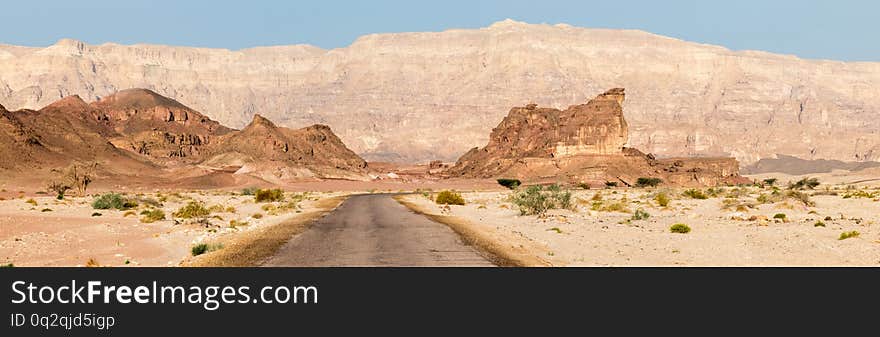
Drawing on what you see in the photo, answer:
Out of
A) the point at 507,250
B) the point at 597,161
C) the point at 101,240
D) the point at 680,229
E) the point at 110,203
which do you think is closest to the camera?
the point at 507,250

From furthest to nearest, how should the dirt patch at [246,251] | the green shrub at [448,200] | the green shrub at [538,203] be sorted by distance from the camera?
1. the green shrub at [448,200]
2. the green shrub at [538,203]
3. the dirt patch at [246,251]

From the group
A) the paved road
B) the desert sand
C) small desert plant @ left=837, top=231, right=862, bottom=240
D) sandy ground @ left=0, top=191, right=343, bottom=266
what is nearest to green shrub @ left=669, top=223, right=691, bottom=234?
the desert sand

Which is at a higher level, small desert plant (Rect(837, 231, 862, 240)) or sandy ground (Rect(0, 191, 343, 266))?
small desert plant (Rect(837, 231, 862, 240))

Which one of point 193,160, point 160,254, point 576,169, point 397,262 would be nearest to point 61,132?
point 193,160

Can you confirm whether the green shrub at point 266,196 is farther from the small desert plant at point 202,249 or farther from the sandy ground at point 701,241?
the small desert plant at point 202,249

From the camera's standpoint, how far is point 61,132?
138 metres

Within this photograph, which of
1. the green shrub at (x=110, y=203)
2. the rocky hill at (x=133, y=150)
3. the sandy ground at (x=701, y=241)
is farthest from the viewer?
the rocky hill at (x=133, y=150)

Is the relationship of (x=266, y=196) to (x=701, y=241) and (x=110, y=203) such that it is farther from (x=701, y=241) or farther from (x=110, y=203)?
(x=701, y=241)

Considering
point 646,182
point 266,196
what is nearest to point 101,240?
point 266,196

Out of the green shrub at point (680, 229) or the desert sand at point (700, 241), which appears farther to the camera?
the green shrub at point (680, 229)

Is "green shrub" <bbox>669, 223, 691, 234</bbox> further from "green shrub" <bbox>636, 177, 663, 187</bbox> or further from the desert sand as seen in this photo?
"green shrub" <bbox>636, 177, 663, 187</bbox>

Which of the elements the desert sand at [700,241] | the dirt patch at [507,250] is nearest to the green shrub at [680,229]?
the desert sand at [700,241]

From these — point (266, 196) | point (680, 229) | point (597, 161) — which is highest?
point (680, 229)
